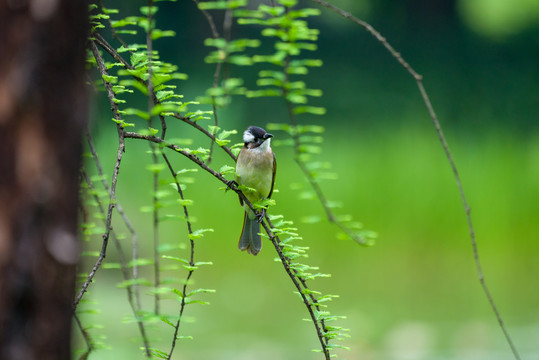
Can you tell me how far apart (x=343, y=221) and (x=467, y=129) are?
7.46 m

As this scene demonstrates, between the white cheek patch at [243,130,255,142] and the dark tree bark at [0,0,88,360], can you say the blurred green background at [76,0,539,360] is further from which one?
the dark tree bark at [0,0,88,360]

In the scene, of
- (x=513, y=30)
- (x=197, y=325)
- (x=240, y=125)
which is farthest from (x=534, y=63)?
(x=197, y=325)

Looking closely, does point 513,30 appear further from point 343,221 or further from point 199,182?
point 343,221

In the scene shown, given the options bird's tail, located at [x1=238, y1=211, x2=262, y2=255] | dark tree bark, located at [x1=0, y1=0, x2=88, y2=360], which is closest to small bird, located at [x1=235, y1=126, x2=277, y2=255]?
bird's tail, located at [x1=238, y1=211, x2=262, y2=255]

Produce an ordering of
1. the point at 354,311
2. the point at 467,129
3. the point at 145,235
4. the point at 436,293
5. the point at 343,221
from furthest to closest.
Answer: the point at 467,129 → the point at 145,235 → the point at 436,293 → the point at 354,311 → the point at 343,221

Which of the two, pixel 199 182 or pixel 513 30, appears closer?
pixel 199 182

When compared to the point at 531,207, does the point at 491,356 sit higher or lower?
lower

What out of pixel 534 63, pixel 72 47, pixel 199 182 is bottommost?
pixel 199 182

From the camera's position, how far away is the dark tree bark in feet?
4.27

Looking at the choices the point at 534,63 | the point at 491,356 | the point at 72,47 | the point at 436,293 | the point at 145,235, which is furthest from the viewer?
the point at 534,63

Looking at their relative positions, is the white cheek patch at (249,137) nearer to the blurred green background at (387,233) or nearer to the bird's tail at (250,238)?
the bird's tail at (250,238)

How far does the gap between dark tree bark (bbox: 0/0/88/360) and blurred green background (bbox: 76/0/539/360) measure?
3659 mm

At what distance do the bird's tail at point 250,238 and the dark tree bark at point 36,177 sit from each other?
7.59ft

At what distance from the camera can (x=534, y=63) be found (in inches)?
423
